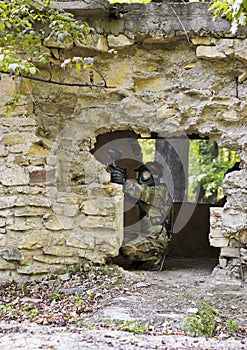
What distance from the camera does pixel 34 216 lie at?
15.7 ft

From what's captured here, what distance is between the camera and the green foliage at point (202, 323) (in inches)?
132

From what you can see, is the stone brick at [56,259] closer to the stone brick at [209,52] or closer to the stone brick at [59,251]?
the stone brick at [59,251]

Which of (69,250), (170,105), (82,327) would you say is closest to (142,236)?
(69,250)

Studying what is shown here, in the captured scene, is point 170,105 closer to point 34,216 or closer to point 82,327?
point 34,216

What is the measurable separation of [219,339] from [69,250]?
206cm

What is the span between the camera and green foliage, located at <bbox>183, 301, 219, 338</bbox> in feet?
11.0

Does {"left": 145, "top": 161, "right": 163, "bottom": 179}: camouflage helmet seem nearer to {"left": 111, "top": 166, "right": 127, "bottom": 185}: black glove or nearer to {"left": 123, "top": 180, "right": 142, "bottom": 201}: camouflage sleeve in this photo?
{"left": 123, "top": 180, "right": 142, "bottom": 201}: camouflage sleeve

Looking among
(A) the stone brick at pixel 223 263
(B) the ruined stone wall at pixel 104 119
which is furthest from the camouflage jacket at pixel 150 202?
(A) the stone brick at pixel 223 263

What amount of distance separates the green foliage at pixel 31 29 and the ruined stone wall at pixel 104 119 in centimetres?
21

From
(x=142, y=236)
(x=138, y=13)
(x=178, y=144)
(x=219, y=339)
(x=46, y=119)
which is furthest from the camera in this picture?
(x=178, y=144)

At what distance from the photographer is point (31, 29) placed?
455cm

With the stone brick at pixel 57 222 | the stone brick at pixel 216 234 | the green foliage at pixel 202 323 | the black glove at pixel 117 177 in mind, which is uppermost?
the black glove at pixel 117 177

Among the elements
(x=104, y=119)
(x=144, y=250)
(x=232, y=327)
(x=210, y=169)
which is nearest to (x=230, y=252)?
(x=144, y=250)

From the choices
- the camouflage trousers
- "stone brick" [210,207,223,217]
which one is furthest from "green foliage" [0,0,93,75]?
the camouflage trousers
